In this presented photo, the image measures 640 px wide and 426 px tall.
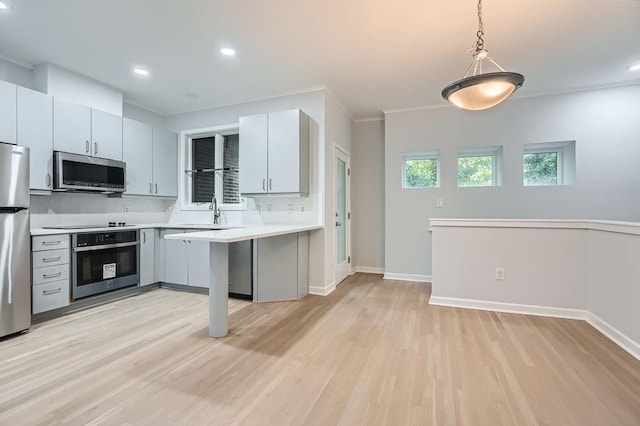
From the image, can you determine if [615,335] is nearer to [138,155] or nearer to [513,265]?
[513,265]

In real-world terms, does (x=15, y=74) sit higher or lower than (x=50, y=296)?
higher

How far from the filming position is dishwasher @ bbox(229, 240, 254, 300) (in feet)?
12.0

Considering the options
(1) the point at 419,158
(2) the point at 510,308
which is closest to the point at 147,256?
(1) the point at 419,158

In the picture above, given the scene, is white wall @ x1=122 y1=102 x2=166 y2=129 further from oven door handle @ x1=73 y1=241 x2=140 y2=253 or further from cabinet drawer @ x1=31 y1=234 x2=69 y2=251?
cabinet drawer @ x1=31 y1=234 x2=69 y2=251

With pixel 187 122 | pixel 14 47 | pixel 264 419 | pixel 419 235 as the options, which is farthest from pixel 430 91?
pixel 14 47

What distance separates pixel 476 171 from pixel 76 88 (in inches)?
219

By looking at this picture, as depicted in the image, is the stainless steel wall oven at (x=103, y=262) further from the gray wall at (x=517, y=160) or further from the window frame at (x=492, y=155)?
the window frame at (x=492, y=155)

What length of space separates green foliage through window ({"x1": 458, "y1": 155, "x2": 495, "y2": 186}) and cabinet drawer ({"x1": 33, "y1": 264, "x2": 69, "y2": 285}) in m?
5.26

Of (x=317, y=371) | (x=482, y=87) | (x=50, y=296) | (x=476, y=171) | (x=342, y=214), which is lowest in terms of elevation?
(x=317, y=371)

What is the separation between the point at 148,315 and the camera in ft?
10.3

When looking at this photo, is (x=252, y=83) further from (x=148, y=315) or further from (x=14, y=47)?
(x=148, y=315)

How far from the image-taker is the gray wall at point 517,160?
3.86 metres

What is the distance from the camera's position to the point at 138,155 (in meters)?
4.20

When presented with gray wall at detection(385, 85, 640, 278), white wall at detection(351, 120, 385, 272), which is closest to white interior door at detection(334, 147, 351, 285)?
white wall at detection(351, 120, 385, 272)
